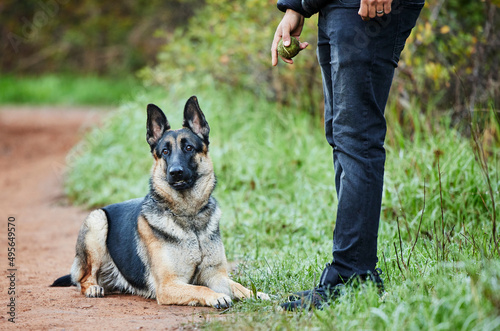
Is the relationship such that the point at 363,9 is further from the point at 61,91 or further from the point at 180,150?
the point at 61,91

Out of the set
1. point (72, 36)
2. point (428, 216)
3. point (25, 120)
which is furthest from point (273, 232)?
point (72, 36)

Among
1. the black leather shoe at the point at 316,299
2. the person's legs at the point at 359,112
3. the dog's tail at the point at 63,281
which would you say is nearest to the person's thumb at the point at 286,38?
the person's legs at the point at 359,112

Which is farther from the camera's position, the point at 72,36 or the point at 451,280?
the point at 72,36

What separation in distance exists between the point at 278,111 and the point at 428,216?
3.90 m

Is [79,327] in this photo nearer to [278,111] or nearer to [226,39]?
[278,111]

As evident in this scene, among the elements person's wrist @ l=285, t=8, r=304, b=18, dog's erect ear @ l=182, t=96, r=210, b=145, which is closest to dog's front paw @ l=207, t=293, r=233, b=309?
dog's erect ear @ l=182, t=96, r=210, b=145

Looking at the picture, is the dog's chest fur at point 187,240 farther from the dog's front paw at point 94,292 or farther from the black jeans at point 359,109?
the black jeans at point 359,109

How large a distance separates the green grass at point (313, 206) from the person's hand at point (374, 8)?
3.71ft

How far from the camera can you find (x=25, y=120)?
49.0ft

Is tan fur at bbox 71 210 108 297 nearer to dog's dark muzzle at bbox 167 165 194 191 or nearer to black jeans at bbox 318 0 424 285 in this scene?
dog's dark muzzle at bbox 167 165 194 191

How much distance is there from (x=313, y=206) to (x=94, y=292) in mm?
2612

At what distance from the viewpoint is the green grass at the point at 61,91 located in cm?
1808

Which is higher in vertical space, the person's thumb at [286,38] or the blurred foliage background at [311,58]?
the blurred foliage background at [311,58]

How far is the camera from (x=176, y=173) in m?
3.88
